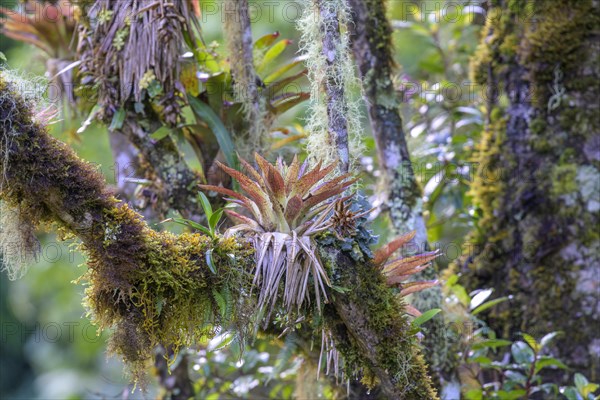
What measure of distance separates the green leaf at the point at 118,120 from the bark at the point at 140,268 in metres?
0.80

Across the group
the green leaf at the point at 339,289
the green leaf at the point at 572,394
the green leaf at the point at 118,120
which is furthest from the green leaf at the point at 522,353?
the green leaf at the point at 118,120

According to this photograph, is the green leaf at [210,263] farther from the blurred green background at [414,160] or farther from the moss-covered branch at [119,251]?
the blurred green background at [414,160]

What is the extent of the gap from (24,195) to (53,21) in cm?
189

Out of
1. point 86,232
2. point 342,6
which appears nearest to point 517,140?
point 342,6

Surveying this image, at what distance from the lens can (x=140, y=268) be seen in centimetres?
A: 182

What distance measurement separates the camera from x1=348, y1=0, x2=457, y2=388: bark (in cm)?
279

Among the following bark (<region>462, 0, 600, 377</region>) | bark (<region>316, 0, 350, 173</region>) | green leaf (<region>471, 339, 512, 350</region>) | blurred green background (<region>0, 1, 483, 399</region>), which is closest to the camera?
bark (<region>316, 0, 350, 173</region>)

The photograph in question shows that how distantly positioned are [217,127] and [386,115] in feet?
2.36

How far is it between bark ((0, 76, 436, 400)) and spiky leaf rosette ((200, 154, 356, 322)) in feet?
0.21

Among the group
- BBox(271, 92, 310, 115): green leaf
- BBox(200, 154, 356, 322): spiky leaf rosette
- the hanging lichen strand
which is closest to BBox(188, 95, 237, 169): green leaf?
BBox(271, 92, 310, 115): green leaf

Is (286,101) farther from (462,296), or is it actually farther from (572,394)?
(572,394)

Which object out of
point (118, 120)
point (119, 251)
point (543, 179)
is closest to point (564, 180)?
point (543, 179)

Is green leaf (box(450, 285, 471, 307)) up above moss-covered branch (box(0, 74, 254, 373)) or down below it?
below

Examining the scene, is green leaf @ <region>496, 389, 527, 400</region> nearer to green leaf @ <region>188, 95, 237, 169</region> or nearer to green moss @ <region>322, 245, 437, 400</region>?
green moss @ <region>322, 245, 437, 400</region>
